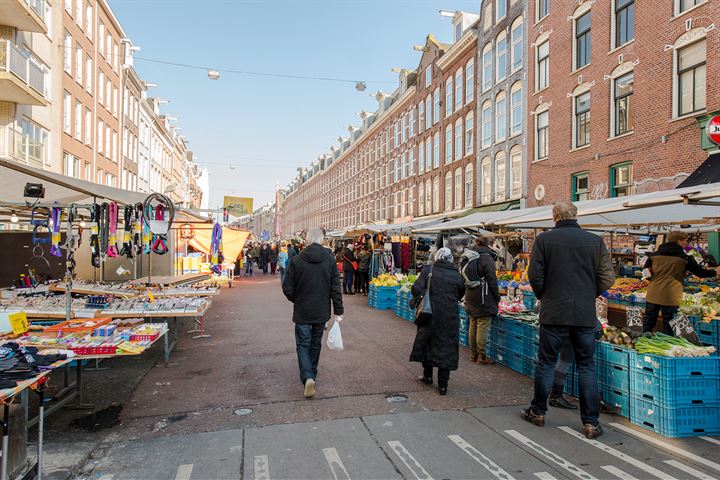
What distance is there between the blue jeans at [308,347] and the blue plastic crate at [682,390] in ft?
11.4

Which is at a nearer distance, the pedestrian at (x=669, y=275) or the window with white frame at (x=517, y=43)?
the pedestrian at (x=669, y=275)

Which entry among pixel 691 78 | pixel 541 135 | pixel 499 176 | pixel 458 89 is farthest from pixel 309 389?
pixel 458 89

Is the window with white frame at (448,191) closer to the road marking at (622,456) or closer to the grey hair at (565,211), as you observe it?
the grey hair at (565,211)

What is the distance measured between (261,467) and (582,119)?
58.9ft

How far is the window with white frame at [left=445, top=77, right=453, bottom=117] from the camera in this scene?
29.3m

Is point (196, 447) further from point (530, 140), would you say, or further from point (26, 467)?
point (530, 140)

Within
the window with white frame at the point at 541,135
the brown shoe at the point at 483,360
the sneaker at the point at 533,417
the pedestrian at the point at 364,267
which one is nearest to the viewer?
the sneaker at the point at 533,417

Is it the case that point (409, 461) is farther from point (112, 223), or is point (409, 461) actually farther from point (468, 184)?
point (468, 184)

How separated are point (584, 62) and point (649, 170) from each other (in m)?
5.58

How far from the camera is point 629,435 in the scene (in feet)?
14.0

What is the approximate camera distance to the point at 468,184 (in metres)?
27.0

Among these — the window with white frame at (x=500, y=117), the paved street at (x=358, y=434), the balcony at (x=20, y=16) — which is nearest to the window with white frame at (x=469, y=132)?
the window with white frame at (x=500, y=117)

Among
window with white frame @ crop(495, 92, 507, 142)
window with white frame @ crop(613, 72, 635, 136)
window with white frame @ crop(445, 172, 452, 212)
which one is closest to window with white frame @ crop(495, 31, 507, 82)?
window with white frame @ crop(495, 92, 507, 142)

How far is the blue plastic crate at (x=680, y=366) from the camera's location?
4234 millimetres
